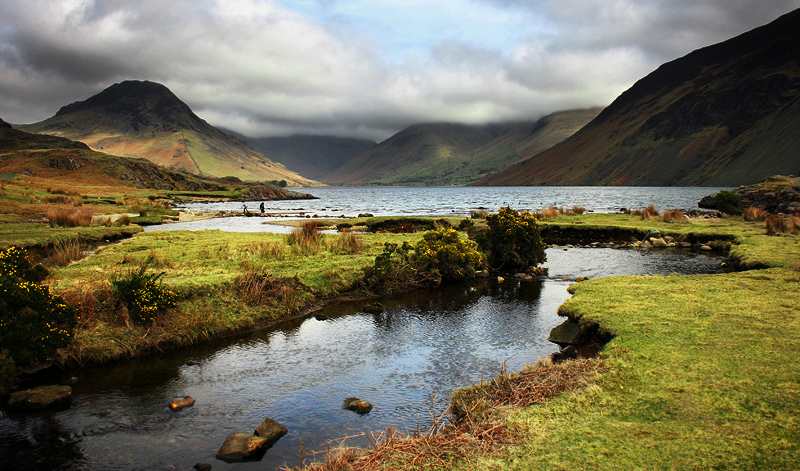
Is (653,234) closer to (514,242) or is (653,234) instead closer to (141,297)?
(514,242)

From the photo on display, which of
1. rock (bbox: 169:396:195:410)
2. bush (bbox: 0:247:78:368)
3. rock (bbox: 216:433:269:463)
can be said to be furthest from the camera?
bush (bbox: 0:247:78:368)

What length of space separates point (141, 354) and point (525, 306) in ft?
48.9

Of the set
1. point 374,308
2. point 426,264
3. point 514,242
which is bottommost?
point 374,308

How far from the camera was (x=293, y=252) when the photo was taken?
981 inches

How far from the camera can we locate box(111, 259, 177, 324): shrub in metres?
14.4

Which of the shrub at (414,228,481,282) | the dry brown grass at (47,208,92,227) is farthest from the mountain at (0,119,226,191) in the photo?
the shrub at (414,228,481,282)

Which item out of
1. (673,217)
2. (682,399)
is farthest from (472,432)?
(673,217)

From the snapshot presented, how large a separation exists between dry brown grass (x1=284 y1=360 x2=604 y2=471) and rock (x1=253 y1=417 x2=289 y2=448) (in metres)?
1.93

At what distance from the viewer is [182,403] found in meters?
10.7

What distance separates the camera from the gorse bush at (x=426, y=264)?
72.0 feet

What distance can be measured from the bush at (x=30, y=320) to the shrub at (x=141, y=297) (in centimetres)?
164

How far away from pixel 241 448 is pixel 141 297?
819 centimetres

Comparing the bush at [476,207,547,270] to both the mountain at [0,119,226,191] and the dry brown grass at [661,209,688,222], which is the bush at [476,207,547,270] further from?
the mountain at [0,119,226,191]

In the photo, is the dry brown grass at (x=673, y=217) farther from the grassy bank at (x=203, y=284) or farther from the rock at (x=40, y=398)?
the rock at (x=40, y=398)
